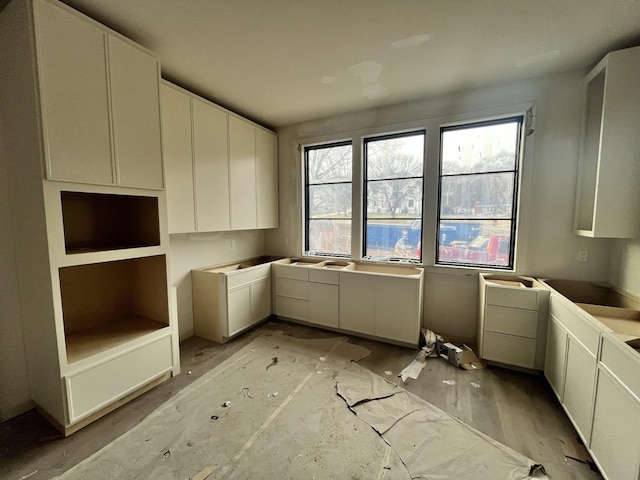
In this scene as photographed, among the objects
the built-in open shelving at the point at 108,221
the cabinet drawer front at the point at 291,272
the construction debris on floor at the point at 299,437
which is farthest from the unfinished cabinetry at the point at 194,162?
the construction debris on floor at the point at 299,437

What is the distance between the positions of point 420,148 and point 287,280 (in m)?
2.54

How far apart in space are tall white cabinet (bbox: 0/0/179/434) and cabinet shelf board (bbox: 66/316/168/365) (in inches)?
0.6

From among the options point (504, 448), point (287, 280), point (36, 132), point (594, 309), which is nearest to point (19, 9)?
point (36, 132)

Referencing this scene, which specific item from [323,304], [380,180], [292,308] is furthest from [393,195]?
[292,308]

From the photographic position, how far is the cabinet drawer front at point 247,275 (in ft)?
10.2

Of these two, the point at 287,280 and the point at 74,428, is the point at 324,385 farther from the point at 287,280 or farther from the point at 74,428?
the point at 74,428

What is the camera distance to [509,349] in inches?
98.8

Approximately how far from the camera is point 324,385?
2.34 metres

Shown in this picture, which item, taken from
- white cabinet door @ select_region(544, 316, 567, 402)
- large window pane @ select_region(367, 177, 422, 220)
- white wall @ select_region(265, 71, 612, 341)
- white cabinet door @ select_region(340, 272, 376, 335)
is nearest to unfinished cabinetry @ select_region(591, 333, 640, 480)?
white cabinet door @ select_region(544, 316, 567, 402)

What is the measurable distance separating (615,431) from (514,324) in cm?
113

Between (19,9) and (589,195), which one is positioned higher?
(19,9)

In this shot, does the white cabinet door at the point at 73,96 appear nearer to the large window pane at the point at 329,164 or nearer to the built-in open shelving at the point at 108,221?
the built-in open shelving at the point at 108,221

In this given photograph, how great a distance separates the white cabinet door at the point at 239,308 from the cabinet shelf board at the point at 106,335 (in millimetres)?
787

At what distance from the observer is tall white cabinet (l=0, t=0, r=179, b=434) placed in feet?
5.36
